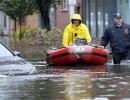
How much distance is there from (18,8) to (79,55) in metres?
31.7

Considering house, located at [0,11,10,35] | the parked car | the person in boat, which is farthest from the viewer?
house, located at [0,11,10,35]

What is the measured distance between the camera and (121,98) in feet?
35.8

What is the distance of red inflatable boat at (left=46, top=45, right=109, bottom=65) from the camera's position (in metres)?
20.2

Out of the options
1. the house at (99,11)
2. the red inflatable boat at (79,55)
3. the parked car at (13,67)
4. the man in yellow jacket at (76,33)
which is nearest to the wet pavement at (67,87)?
the parked car at (13,67)

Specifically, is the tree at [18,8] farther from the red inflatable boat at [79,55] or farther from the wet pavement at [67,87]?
the wet pavement at [67,87]

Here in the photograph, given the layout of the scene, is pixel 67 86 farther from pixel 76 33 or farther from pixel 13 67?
pixel 76 33

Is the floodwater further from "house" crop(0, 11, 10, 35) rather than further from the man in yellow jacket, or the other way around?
"house" crop(0, 11, 10, 35)

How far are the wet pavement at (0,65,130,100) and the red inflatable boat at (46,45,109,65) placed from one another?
10.7ft

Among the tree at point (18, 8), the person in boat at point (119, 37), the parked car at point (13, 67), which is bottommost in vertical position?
the parked car at point (13, 67)

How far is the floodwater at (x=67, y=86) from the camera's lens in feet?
37.2

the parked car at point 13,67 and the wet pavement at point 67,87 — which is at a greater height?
the parked car at point 13,67

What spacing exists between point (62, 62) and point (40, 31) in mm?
20381

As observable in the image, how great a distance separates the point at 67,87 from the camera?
12945 mm

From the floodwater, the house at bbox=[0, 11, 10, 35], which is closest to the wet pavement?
the floodwater
